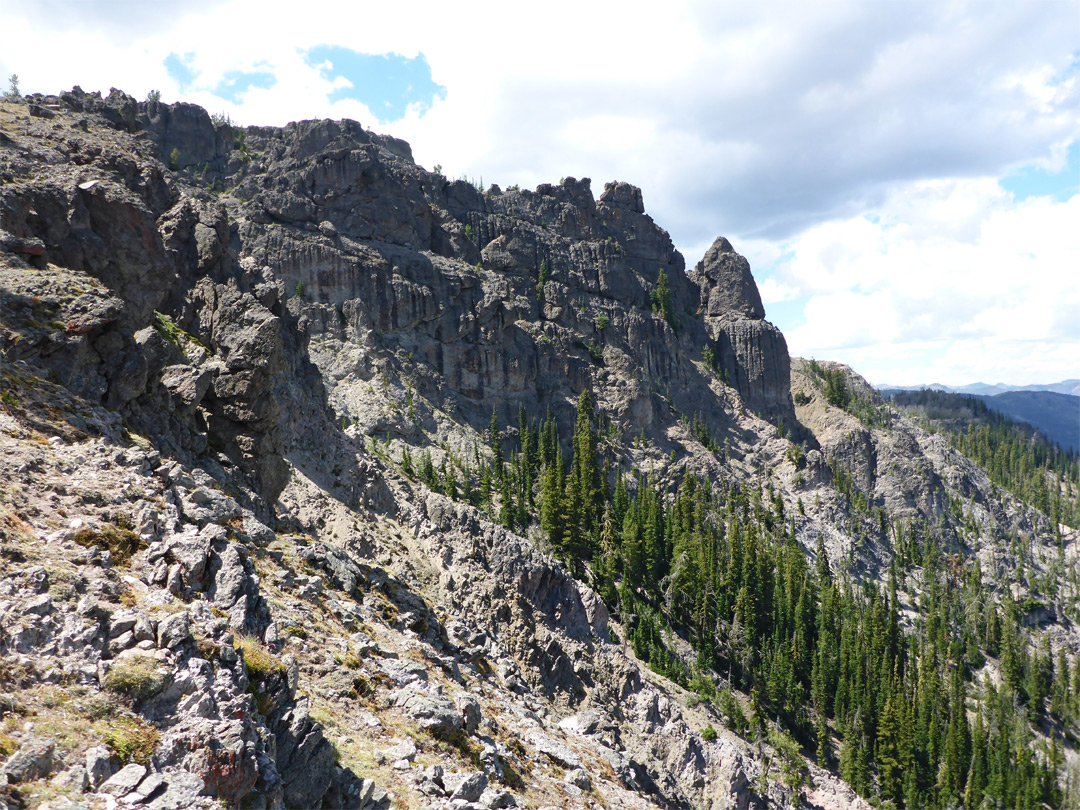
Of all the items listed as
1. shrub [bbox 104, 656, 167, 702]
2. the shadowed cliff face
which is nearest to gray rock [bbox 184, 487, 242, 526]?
shrub [bbox 104, 656, 167, 702]

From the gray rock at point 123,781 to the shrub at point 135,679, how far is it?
1631 mm

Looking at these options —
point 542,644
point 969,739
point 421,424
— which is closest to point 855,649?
point 969,739

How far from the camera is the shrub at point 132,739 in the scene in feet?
37.4

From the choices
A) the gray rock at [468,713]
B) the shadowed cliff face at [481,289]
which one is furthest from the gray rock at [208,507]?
the shadowed cliff face at [481,289]

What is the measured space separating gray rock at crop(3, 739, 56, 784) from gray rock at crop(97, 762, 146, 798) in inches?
37.6

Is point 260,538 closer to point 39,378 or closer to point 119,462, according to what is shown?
point 119,462

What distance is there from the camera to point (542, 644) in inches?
1762

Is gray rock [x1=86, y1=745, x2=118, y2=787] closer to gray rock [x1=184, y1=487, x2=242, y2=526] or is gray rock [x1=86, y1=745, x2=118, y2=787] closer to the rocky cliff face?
the rocky cliff face

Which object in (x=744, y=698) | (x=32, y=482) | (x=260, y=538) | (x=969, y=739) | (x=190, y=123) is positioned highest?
(x=190, y=123)

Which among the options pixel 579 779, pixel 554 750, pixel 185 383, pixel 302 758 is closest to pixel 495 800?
pixel 302 758

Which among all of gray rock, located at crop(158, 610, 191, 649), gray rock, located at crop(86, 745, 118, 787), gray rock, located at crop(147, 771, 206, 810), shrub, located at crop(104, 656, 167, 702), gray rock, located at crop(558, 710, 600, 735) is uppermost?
gray rock, located at crop(158, 610, 191, 649)

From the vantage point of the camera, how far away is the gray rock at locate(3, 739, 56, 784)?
993 cm

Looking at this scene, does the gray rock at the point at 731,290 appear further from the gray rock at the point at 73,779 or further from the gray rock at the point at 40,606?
the gray rock at the point at 73,779

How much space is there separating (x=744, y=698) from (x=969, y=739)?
134 ft
